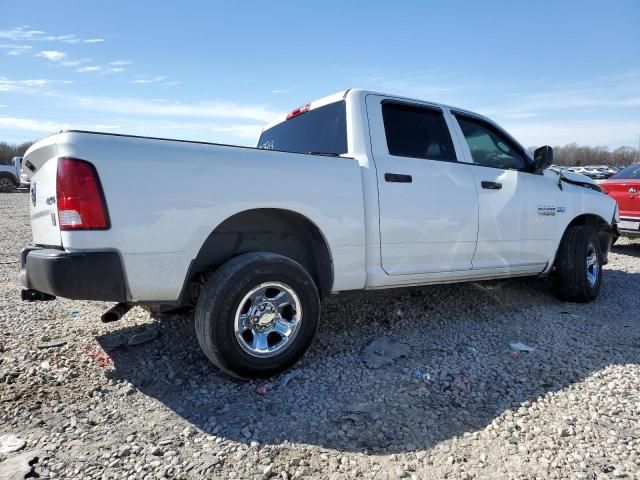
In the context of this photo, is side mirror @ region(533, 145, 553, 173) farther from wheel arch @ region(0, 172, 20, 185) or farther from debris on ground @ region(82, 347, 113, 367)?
wheel arch @ region(0, 172, 20, 185)

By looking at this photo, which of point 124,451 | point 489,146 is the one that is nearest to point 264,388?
point 124,451

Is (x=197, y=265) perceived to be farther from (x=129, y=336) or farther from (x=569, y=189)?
(x=569, y=189)

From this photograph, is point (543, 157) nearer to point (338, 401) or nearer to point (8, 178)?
point (338, 401)

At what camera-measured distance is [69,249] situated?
7.74 ft

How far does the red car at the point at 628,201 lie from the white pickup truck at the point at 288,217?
3.82 meters

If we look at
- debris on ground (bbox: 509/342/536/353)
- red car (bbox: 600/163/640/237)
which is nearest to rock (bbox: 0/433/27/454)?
debris on ground (bbox: 509/342/536/353)

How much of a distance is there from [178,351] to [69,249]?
49.1 inches

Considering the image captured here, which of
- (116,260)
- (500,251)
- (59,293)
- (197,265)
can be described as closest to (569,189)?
(500,251)

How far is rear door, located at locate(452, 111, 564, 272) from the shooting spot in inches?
155

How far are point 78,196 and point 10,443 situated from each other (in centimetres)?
129

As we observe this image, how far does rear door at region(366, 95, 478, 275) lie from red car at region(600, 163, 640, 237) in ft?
17.0

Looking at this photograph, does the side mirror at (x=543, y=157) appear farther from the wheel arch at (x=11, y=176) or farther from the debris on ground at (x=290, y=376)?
the wheel arch at (x=11, y=176)

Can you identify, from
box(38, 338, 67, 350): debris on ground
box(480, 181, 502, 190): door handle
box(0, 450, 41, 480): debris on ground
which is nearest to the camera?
box(0, 450, 41, 480): debris on ground

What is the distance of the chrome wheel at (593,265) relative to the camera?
4.79 meters
